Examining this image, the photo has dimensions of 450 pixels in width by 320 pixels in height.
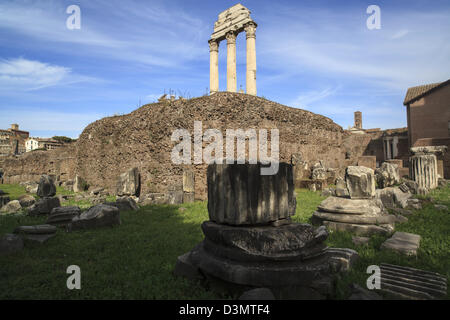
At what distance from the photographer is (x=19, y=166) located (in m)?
20.9

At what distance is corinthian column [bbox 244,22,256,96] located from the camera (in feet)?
47.0

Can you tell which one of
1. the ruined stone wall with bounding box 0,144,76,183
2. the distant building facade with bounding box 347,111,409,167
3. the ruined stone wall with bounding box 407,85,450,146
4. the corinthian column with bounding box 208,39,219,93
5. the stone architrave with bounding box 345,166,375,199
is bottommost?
the stone architrave with bounding box 345,166,375,199

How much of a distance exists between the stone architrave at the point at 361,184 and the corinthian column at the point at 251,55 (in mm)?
9838

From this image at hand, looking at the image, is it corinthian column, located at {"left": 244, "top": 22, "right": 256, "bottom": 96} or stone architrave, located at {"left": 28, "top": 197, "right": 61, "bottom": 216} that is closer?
stone architrave, located at {"left": 28, "top": 197, "right": 61, "bottom": 216}

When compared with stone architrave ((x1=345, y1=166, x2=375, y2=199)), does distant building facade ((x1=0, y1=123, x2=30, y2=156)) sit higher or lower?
higher

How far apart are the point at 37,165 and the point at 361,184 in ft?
77.7

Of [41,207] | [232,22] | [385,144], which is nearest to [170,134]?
A: [41,207]

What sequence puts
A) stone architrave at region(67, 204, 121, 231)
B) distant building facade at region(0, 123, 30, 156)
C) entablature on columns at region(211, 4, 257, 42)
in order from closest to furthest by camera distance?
stone architrave at region(67, 204, 121, 231) → entablature on columns at region(211, 4, 257, 42) → distant building facade at region(0, 123, 30, 156)

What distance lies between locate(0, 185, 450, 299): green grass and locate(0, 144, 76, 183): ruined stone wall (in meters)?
15.1

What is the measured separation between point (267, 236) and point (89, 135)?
14763 millimetres

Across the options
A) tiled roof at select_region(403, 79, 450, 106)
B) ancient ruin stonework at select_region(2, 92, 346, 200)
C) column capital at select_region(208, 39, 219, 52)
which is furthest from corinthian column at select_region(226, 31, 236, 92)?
tiled roof at select_region(403, 79, 450, 106)

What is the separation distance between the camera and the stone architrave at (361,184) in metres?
5.21

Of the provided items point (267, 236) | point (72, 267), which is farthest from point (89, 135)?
point (267, 236)

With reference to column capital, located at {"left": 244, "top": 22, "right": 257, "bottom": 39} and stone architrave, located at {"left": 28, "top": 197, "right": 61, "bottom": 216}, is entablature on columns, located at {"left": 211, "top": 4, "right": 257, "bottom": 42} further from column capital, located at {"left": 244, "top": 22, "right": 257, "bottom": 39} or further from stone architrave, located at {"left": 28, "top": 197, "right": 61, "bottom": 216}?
stone architrave, located at {"left": 28, "top": 197, "right": 61, "bottom": 216}
